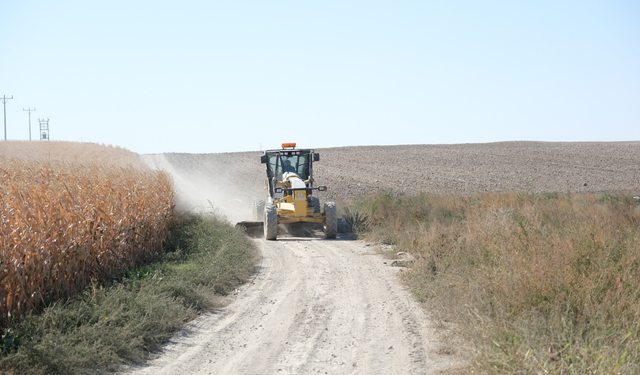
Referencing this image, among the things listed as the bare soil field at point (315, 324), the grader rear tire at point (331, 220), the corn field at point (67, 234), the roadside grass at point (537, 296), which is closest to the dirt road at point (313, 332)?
the bare soil field at point (315, 324)

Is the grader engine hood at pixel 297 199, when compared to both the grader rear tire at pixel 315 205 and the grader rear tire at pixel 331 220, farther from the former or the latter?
the grader rear tire at pixel 331 220

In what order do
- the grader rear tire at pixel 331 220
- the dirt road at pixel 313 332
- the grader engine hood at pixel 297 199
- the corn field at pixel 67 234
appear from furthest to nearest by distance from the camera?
the grader engine hood at pixel 297 199
the grader rear tire at pixel 331 220
the corn field at pixel 67 234
the dirt road at pixel 313 332

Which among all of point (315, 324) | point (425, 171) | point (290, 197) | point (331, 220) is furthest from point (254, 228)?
point (425, 171)

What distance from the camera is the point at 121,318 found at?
7250 mm

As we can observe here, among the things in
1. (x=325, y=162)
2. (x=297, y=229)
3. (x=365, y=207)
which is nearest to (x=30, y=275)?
(x=297, y=229)

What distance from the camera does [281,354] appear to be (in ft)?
21.6

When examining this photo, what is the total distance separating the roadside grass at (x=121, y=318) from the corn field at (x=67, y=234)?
0.32 m

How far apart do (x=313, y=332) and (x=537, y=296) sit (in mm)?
2780

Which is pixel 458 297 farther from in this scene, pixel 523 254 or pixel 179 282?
pixel 179 282

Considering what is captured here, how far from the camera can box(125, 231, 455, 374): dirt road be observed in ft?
20.4

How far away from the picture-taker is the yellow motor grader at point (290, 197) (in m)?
16.1

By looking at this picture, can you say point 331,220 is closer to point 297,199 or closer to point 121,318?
point 297,199

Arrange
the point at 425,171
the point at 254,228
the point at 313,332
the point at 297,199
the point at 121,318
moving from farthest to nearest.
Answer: the point at 425,171, the point at 254,228, the point at 297,199, the point at 313,332, the point at 121,318

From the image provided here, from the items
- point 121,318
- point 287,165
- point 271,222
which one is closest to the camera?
point 121,318
